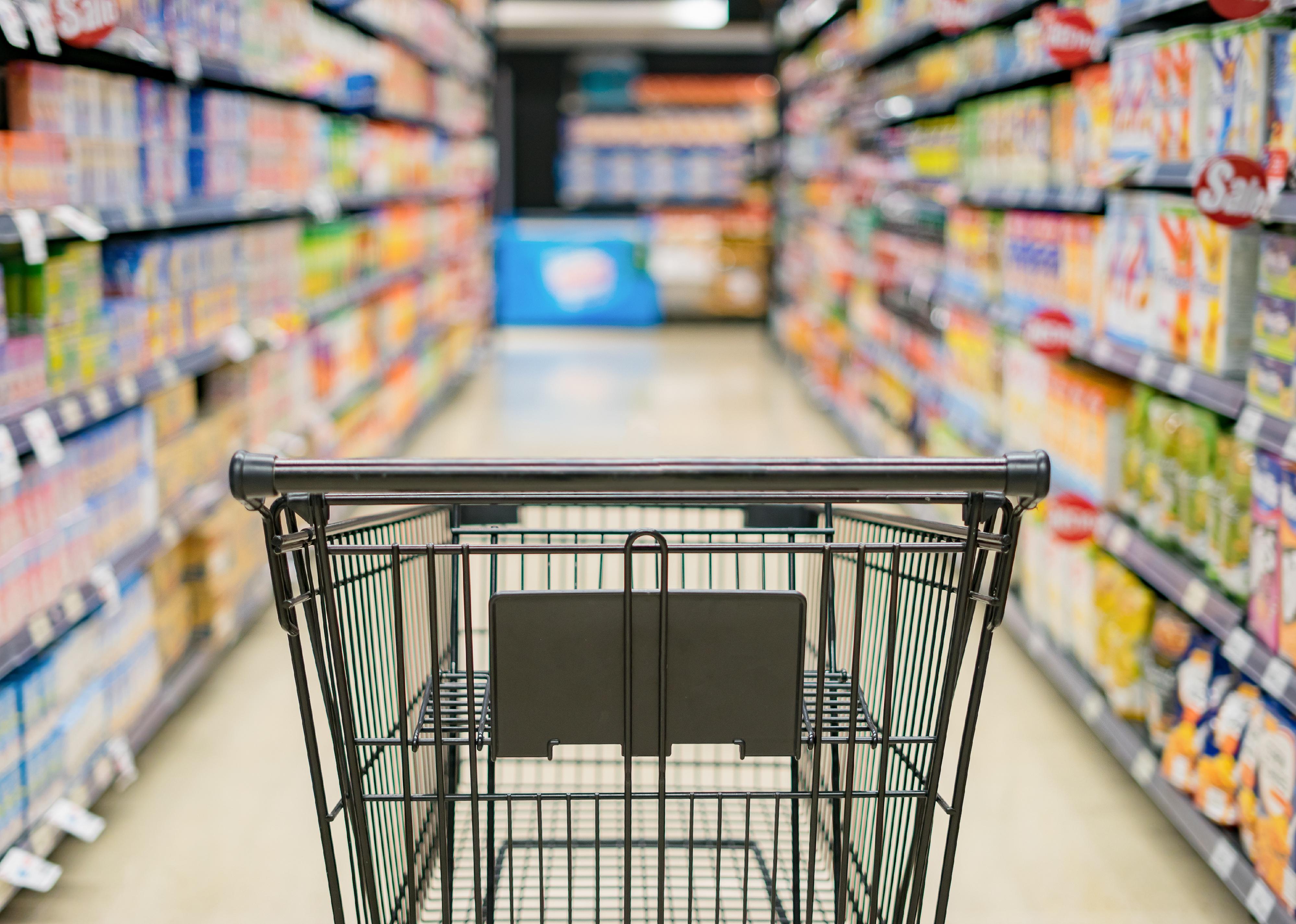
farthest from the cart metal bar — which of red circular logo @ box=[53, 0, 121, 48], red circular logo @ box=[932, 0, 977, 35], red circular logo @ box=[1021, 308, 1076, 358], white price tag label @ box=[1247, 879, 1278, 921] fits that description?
red circular logo @ box=[932, 0, 977, 35]

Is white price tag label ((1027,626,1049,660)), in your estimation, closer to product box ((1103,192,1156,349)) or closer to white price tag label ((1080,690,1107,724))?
→ white price tag label ((1080,690,1107,724))

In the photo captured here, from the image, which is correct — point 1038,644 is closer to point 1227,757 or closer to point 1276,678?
point 1227,757

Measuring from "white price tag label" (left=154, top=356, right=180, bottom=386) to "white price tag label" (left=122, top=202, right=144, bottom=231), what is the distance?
0.37 metres

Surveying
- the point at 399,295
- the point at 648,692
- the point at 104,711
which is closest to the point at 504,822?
the point at 648,692

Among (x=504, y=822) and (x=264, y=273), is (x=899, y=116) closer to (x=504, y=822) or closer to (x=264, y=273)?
(x=264, y=273)

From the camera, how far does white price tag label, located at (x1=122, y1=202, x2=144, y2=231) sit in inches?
115

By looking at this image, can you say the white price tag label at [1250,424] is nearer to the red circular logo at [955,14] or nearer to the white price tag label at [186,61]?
the red circular logo at [955,14]

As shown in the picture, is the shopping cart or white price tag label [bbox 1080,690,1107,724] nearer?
the shopping cart

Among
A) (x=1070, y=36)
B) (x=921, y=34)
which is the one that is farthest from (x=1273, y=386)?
(x=921, y=34)

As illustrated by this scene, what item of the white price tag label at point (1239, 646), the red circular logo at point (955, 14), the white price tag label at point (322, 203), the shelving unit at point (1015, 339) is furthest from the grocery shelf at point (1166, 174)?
the white price tag label at point (322, 203)

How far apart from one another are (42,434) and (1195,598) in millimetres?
2320

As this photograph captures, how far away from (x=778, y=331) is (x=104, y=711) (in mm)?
8224

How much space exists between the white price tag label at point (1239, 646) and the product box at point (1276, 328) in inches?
20.1

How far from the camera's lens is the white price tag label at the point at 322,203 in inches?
181
